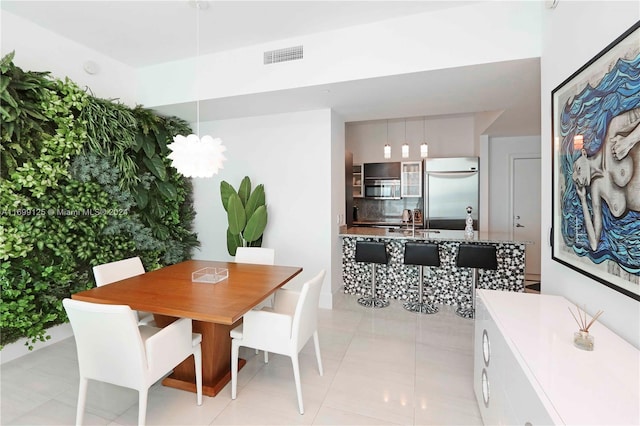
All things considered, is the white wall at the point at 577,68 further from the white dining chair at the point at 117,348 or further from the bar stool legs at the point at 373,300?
the white dining chair at the point at 117,348

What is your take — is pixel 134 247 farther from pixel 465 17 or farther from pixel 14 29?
pixel 465 17

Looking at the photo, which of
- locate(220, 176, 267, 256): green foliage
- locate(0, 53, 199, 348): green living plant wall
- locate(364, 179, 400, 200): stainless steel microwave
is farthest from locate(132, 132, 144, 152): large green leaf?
locate(364, 179, 400, 200): stainless steel microwave

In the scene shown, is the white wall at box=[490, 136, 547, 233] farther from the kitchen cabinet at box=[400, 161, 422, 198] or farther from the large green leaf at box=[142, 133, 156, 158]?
the large green leaf at box=[142, 133, 156, 158]

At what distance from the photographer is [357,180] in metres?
6.19

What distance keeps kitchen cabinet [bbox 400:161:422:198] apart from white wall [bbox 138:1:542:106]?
323cm

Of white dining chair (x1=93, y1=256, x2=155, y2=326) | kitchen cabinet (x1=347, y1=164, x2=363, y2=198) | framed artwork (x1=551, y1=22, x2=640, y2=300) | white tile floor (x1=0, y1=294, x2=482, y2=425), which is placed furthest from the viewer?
kitchen cabinet (x1=347, y1=164, x2=363, y2=198)

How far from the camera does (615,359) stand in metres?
1.19

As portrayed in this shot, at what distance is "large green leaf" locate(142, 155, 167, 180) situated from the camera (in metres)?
3.70

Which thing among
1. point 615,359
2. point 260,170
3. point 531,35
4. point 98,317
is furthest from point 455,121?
point 98,317

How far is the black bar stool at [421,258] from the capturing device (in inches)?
141

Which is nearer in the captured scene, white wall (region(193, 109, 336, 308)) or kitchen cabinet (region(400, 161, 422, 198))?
white wall (region(193, 109, 336, 308))

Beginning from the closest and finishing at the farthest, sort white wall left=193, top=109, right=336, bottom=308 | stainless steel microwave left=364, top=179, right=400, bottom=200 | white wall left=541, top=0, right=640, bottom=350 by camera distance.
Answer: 1. white wall left=541, top=0, right=640, bottom=350
2. white wall left=193, top=109, right=336, bottom=308
3. stainless steel microwave left=364, top=179, right=400, bottom=200

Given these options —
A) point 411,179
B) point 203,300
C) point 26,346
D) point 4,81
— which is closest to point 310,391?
point 203,300

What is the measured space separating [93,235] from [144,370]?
6.84ft
